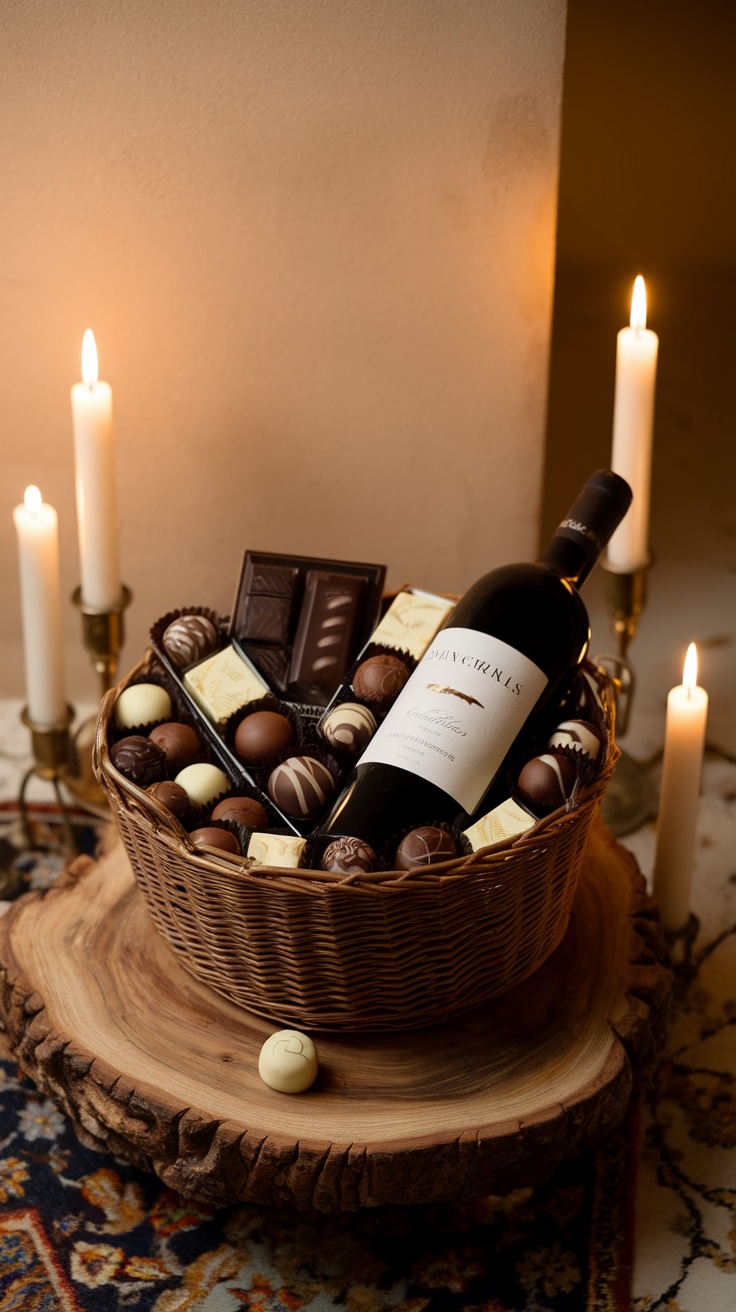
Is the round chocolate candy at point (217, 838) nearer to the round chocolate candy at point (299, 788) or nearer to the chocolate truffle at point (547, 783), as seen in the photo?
the round chocolate candy at point (299, 788)

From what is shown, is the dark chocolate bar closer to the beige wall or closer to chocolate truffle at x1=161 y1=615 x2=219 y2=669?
chocolate truffle at x1=161 y1=615 x2=219 y2=669

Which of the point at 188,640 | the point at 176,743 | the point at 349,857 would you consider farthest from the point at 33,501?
the point at 349,857

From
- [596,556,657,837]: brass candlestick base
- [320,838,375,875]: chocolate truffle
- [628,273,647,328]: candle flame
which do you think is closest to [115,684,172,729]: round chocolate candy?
[320,838,375,875]: chocolate truffle

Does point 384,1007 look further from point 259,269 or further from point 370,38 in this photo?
point 370,38

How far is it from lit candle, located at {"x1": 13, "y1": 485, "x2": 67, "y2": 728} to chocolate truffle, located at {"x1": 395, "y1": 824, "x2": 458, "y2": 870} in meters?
0.61

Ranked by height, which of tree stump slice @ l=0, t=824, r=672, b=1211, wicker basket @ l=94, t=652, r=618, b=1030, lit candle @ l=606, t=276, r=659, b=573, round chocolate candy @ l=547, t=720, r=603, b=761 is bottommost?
tree stump slice @ l=0, t=824, r=672, b=1211

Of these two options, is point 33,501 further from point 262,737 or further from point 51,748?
point 262,737

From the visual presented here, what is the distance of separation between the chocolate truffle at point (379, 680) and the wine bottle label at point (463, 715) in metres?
0.08

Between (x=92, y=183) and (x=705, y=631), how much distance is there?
107cm

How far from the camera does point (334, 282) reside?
151 centimetres

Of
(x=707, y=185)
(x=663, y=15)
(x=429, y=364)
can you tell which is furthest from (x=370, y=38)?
(x=707, y=185)

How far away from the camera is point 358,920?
2.98ft

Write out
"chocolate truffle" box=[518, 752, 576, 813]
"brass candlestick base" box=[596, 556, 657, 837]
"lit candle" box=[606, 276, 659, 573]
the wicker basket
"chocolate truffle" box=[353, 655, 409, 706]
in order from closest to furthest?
the wicker basket, "chocolate truffle" box=[518, 752, 576, 813], "chocolate truffle" box=[353, 655, 409, 706], "lit candle" box=[606, 276, 659, 573], "brass candlestick base" box=[596, 556, 657, 837]

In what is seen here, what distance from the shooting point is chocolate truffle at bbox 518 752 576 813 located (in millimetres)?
997
